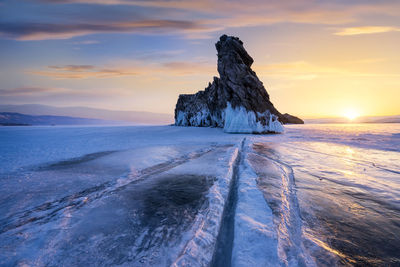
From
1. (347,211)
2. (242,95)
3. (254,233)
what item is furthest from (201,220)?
(242,95)

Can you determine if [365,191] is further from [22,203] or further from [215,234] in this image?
[22,203]

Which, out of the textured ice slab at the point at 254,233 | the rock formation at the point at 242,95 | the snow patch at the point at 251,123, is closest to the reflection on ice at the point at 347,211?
the textured ice slab at the point at 254,233

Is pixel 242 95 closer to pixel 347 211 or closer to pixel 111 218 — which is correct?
pixel 347 211

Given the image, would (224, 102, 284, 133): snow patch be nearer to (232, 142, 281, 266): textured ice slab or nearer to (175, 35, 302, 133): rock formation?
(175, 35, 302, 133): rock formation

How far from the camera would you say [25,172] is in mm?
6145

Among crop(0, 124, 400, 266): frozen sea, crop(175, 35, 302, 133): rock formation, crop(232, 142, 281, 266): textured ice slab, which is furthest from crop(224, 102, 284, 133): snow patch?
crop(232, 142, 281, 266): textured ice slab

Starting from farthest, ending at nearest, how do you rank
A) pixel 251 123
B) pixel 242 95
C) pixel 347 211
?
pixel 242 95
pixel 251 123
pixel 347 211

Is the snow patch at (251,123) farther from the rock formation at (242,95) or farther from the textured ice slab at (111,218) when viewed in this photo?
the textured ice slab at (111,218)

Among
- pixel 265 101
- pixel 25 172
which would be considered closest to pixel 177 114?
pixel 265 101

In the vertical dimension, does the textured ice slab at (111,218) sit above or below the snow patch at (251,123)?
below

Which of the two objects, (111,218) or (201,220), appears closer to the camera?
(201,220)

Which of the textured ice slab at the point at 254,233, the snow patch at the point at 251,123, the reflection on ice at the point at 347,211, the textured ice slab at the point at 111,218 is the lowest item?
the textured ice slab at the point at 111,218

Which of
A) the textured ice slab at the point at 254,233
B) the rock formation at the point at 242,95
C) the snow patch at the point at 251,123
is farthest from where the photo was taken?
the rock formation at the point at 242,95

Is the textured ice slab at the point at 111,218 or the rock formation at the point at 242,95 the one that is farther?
the rock formation at the point at 242,95
